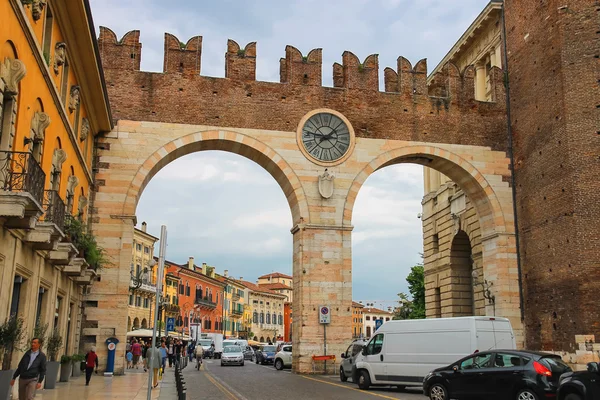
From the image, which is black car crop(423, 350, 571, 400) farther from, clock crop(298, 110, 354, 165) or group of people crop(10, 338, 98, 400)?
clock crop(298, 110, 354, 165)

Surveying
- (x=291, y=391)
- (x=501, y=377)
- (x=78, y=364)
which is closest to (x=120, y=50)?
(x=78, y=364)

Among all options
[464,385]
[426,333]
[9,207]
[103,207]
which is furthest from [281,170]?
[9,207]

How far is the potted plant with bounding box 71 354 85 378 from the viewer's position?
18.2 metres

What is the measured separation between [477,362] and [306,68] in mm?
13986

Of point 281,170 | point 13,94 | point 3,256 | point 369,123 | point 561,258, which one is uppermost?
point 369,123

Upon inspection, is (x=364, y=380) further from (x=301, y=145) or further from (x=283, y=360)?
(x=283, y=360)

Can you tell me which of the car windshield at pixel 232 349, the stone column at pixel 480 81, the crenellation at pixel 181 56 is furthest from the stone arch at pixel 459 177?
the car windshield at pixel 232 349

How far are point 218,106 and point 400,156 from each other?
6.64m

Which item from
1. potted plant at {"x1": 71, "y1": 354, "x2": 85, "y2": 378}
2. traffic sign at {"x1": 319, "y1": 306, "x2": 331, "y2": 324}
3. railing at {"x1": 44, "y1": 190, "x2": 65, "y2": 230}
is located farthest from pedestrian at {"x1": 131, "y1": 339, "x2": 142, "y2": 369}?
railing at {"x1": 44, "y1": 190, "x2": 65, "y2": 230}

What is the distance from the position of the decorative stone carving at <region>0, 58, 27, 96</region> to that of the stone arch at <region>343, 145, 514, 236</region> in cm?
1347

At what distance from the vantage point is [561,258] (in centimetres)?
2059

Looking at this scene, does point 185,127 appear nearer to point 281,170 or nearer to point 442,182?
point 281,170

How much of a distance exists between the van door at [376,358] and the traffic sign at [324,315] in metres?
3.55

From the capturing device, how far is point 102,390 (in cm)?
1484
